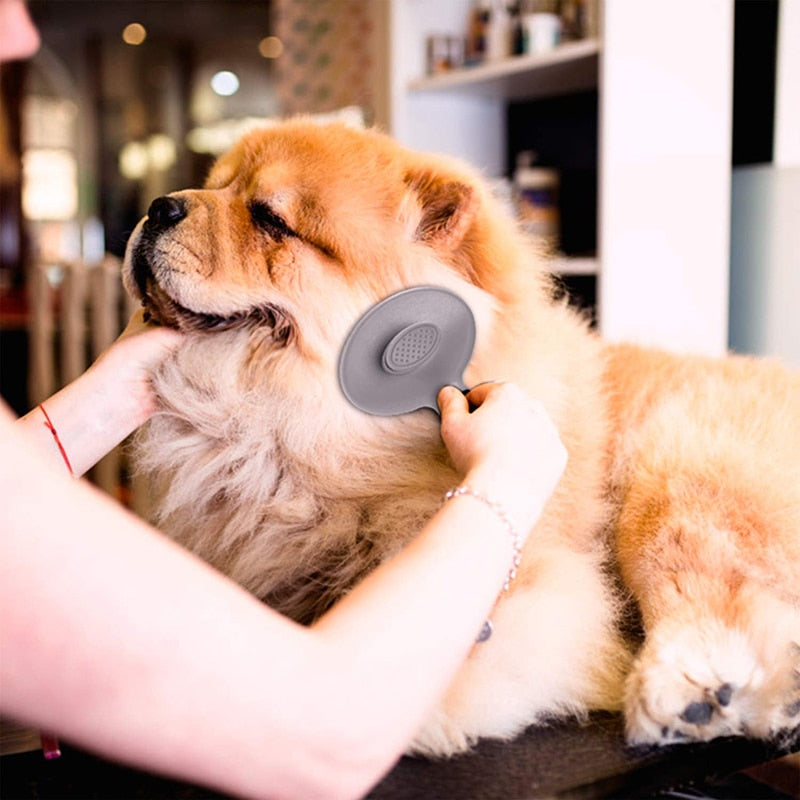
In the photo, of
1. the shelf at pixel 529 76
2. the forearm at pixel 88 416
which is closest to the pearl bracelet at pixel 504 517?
the forearm at pixel 88 416

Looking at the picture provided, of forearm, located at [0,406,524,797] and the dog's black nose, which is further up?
the dog's black nose

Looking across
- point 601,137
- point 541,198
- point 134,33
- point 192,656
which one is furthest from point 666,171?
point 134,33

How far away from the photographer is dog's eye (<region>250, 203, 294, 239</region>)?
1.19m

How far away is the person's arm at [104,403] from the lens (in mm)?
1187

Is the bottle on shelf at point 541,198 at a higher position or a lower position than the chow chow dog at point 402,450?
higher

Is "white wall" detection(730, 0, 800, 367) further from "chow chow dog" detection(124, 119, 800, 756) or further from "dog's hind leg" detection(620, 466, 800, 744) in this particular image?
"dog's hind leg" detection(620, 466, 800, 744)

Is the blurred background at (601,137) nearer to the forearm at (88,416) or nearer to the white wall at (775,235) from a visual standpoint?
the white wall at (775,235)

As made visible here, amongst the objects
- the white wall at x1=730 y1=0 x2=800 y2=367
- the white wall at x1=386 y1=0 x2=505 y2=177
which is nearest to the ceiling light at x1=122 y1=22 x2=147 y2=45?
the white wall at x1=386 y1=0 x2=505 y2=177

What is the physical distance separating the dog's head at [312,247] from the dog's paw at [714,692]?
472 mm

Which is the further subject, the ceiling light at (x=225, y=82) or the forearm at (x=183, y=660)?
the ceiling light at (x=225, y=82)

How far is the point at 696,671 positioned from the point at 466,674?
0.76 feet

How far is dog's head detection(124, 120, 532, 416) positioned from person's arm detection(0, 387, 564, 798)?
19.5 inches

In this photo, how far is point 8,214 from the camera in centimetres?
852

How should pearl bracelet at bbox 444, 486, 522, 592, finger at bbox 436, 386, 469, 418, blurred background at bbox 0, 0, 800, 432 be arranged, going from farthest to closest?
blurred background at bbox 0, 0, 800, 432 < finger at bbox 436, 386, 469, 418 < pearl bracelet at bbox 444, 486, 522, 592
